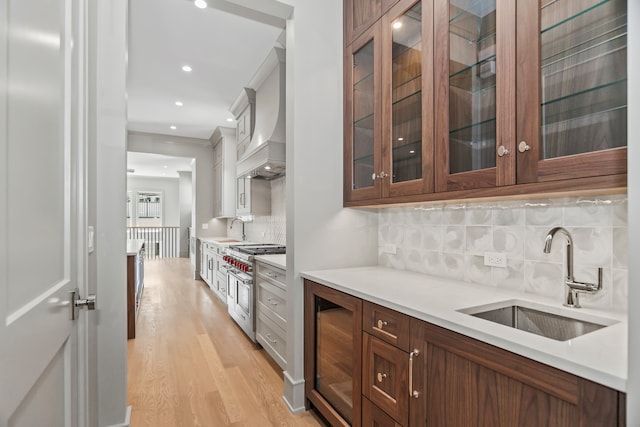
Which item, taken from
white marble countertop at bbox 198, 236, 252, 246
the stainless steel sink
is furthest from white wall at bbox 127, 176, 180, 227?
the stainless steel sink

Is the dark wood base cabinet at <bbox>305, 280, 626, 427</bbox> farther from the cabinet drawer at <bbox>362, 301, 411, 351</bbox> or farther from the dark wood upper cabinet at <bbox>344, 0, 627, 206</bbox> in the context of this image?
the dark wood upper cabinet at <bbox>344, 0, 627, 206</bbox>

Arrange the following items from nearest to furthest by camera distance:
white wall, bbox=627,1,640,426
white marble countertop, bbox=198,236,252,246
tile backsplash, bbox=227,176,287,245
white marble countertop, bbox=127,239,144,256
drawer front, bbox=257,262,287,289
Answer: white wall, bbox=627,1,640,426 → drawer front, bbox=257,262,287,289 → white marble countertop, bbox=127,239,144,256 → tile backsplash, bbox=227,176,287,245 → white marble countertop, bbox=198,236,252,246

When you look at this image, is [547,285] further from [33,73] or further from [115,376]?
[115,376]

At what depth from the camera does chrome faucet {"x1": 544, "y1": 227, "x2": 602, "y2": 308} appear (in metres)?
1.23

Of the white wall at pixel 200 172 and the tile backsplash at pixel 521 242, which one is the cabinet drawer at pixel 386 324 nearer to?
the tile backsplash at pixel 521 242

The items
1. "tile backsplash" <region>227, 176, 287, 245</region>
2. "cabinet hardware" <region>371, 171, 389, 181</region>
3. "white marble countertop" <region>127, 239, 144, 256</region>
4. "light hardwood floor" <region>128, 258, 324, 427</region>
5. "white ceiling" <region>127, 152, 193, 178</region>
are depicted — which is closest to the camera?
"cabinet hardware" <region>371, 171, 389, 181</region>

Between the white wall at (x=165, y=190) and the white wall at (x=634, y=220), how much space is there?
41.8 ft

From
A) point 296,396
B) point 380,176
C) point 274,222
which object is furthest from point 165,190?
point 380,176

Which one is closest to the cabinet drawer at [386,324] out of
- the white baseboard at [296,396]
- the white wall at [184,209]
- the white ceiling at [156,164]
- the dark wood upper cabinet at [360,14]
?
the white baseboard at [296,396]

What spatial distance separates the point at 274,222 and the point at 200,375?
85.8 inches

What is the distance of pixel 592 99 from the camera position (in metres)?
1.08

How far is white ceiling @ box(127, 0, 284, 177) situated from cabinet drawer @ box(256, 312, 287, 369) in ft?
7.43

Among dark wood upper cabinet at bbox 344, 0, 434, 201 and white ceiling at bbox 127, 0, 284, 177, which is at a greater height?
white ceiling at bbox 127, 0, 284, 177

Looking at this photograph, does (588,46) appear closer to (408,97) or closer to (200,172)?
(408,97)
